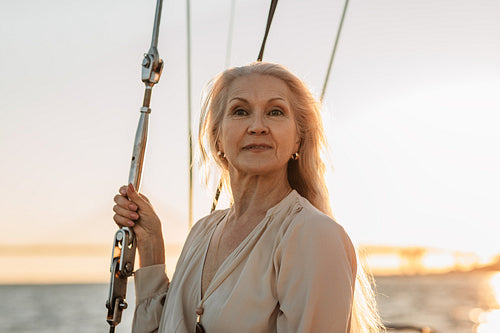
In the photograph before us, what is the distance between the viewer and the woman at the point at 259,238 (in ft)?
6.35

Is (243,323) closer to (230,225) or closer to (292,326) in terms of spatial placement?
(292,326)

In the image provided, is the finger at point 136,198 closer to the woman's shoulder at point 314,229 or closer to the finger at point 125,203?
the finger at point 125,203

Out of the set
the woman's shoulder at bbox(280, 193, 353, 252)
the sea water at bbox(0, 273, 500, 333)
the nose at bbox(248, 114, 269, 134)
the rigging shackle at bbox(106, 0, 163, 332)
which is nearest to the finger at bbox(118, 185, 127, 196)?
the rigging shackle at bbox(106, 0, 163, 332)

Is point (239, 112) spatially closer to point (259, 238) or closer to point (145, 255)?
point (259, 238)

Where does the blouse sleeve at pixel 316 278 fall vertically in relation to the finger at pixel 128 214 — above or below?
below

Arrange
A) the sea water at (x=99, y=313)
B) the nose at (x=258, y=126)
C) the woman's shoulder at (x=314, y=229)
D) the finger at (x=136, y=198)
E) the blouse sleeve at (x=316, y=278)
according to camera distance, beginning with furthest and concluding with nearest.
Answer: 1. the sea water at (x=99, y=313)
2. the finger at (x=136, y=198)
3. the nose at (x=258, y=126)
4. the woman's shoulder at (x=314, y=229)
5. the blouse sleeve at (x=316, y=278)

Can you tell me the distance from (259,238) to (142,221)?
602 millimetres

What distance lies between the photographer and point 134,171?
244 cm

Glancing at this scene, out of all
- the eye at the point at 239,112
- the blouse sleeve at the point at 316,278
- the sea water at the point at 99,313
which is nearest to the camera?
the blouse sleeve at the point at 316,278

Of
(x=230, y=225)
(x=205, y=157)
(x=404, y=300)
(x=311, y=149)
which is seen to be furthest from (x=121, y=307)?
(x=404, y=300)

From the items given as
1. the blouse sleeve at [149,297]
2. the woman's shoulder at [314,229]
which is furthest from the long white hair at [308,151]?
the blouse sleeve at [149,297]

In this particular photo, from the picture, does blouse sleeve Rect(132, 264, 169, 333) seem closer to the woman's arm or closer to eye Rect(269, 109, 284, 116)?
the woman's arm

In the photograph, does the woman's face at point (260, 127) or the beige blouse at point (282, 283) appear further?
the woman's face at point (260, 127)

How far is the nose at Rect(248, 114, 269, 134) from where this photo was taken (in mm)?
Answer: 2232
